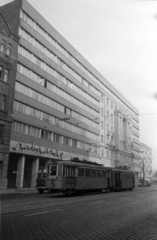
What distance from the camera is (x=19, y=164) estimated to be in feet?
104

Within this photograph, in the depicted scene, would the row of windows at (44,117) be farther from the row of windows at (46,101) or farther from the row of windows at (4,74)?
the row of windows at (4,74)

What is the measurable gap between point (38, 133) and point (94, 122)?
66.3 feet

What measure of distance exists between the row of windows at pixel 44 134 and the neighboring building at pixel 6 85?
245cm

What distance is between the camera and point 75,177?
70.7 ft

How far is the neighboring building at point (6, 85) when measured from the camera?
90.3ft

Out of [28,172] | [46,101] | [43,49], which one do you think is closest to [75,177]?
[28,172]

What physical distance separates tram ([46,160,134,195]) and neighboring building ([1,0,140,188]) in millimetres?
10134

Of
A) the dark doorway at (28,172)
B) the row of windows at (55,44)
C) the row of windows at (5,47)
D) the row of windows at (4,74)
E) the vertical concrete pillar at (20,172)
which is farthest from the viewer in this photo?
the row of windows at (55,44)

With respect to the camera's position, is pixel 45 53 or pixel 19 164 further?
pixel 45 53

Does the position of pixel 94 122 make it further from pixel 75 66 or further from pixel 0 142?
pixel 0 142

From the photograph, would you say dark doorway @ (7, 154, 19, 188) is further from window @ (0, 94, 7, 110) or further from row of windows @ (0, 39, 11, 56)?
row of windows @ (0, 39, 11, 56)

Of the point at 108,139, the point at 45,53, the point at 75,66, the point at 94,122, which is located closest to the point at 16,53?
the point at 45,53

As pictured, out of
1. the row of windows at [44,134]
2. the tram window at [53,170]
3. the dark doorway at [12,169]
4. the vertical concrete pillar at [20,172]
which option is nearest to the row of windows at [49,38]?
the row of windows at [44,134]

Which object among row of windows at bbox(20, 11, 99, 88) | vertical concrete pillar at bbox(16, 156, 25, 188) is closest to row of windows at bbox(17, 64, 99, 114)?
row of windows at bbox(20, 11, 99, 88)
